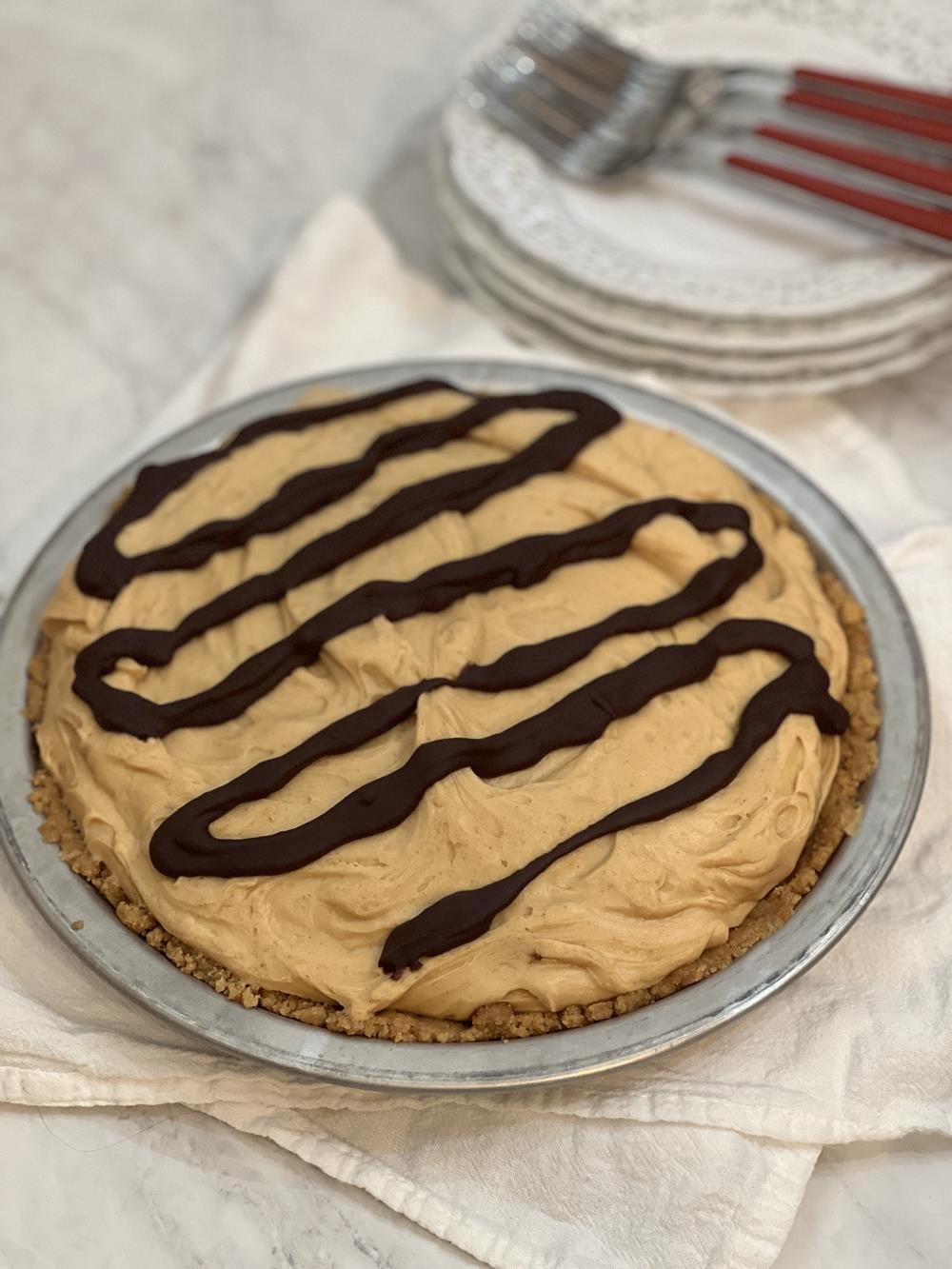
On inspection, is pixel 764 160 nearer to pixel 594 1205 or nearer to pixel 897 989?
pixel 897 989

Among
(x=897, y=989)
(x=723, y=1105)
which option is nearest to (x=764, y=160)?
(x=897, y=989)

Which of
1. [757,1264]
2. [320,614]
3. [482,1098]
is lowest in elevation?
[482,1098]

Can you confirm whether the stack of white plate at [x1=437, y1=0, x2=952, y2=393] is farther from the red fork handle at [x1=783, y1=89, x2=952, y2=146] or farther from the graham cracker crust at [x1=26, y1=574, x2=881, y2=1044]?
the graham cracker crust at [x1=26, y1=574, x2=881, y2=1044]

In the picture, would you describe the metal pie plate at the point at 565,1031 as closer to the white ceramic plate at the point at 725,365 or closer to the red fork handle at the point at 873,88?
the white ceramic plate at the point at 725,365

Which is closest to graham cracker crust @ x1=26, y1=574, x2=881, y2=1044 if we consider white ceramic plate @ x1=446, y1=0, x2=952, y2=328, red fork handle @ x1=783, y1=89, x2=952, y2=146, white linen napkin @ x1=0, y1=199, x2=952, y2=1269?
white linen napkin @ x1=0, y1=199, x2=952, y2=1269

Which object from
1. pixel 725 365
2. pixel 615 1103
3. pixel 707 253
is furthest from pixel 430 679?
pixel 707 253

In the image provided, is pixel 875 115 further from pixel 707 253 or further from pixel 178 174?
pixel 178 174
